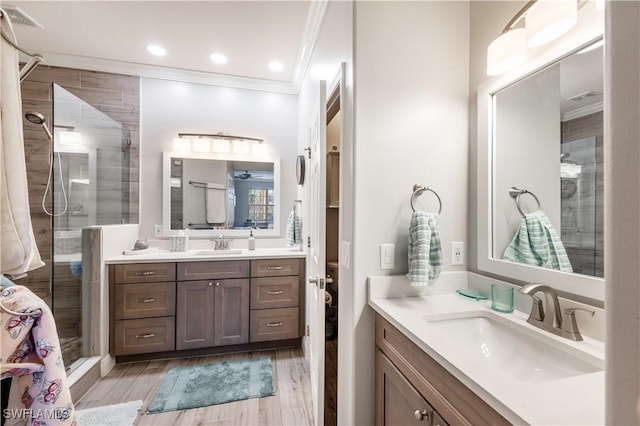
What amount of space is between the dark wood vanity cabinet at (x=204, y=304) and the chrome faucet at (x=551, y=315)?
1.85 metres

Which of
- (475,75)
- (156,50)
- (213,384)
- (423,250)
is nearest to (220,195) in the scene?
(156,50)

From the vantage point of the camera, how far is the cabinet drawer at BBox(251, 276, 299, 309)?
8.02ft

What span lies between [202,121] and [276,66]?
0.98 meters

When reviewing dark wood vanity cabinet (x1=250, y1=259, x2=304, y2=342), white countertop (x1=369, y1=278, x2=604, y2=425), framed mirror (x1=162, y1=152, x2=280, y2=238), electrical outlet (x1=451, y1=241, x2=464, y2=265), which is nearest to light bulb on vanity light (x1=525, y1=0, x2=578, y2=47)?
electrical outlet (x1=451, y1=241, x2=464, y2=265)

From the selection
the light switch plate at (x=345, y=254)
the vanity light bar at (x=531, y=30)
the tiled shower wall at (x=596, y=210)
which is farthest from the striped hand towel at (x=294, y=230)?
the tiled shower wall at (x=596, y=210)

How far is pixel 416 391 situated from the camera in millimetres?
893

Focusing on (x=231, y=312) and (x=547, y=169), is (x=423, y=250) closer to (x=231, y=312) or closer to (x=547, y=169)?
(x=547, y=169)

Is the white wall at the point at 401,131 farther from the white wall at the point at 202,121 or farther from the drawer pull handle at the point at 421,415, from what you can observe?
the white wall at the point at 202,121

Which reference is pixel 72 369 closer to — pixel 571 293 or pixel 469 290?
pixel 469 290

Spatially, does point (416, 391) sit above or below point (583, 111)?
below

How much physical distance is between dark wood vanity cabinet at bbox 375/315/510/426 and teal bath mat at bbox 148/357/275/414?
1.11m

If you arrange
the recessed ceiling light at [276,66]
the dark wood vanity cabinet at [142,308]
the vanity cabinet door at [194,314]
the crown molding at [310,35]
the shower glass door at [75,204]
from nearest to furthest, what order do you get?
the crown molding at [310,35] < the shower glass door at [75,204] < the dark wood vanity cabinet at [142,308] < the vanity cabinet door at [194,314] < the recessed ceiling light at [276,66]

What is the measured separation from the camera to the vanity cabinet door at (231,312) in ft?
7.75

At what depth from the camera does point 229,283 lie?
2.39 m
